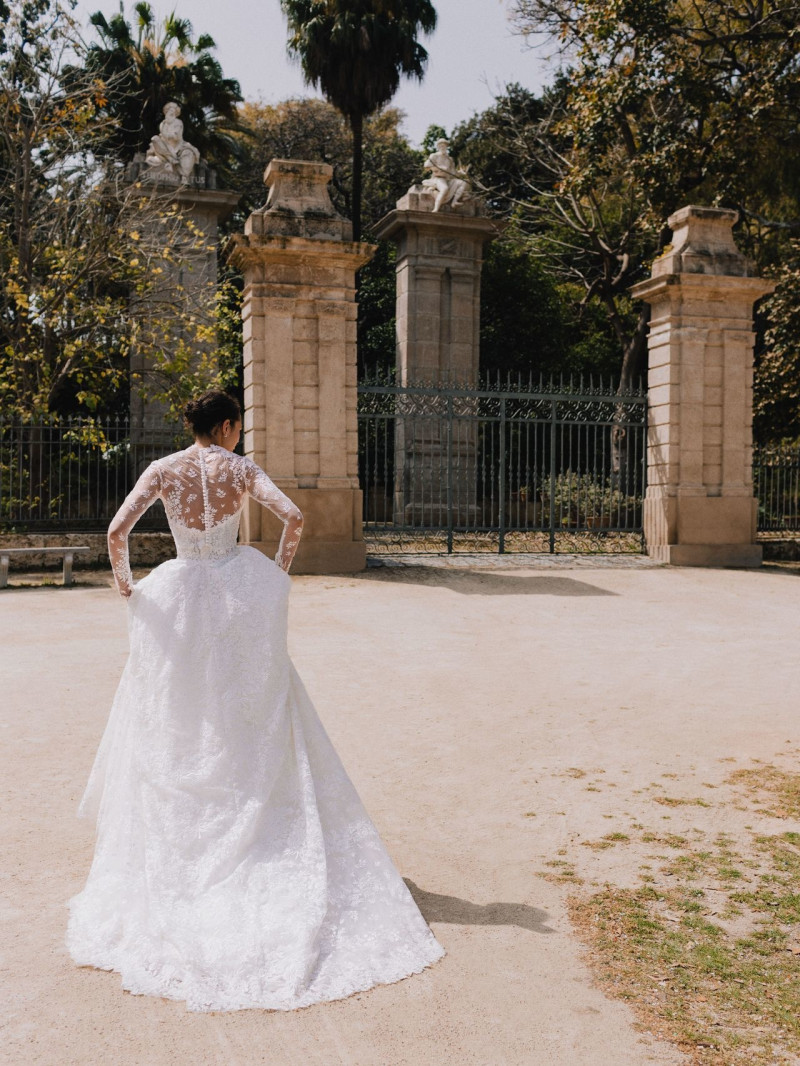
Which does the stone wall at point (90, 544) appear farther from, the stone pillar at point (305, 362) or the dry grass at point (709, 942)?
the dry grass at point (709, 942)

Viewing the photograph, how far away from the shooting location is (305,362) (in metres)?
12.2

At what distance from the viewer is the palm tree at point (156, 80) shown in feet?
72.0

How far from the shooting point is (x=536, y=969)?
2.97m

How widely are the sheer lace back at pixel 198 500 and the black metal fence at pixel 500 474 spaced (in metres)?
8.54

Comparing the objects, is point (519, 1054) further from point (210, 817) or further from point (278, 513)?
point (278, 513)

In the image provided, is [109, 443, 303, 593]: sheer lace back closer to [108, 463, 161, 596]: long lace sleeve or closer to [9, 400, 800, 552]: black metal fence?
[108, 463, 161, 596]: long lace sleeve

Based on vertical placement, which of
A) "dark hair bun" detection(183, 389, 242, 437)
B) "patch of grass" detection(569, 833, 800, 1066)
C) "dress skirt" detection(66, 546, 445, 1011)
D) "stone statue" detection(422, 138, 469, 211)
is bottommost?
"patch of grass" detection(569, 833, 800, 1066)

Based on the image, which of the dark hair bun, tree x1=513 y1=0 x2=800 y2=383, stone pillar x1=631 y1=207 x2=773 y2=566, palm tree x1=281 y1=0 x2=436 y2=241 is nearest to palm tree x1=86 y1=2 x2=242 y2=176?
palm tree x1=281 y1=0 x2=436 y2=241

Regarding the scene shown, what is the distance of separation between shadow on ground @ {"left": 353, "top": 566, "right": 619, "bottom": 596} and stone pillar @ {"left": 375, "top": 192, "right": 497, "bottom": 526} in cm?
605

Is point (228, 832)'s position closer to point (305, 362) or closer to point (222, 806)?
point (222, 806)

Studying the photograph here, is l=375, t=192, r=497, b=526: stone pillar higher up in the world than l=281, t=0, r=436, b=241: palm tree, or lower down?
lower down

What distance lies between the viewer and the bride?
2852 millimetres

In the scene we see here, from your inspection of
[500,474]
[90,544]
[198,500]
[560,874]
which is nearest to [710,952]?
[560,874]

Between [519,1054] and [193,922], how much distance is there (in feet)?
3.29
